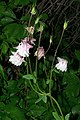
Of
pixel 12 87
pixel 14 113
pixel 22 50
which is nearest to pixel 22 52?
pixel 22 50

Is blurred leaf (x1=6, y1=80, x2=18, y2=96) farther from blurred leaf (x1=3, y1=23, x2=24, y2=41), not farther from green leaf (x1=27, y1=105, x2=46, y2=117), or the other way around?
blurred leaf (x1=3, y1=23, x2=24, y2=41)

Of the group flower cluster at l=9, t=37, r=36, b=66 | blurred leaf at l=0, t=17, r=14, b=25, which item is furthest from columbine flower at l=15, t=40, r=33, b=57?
blurred leaf at l=0, t=17, r=14, b=25

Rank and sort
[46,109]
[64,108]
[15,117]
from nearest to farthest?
[15,117] < [46,109] < [64,108]

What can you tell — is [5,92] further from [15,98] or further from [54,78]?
[54,78]

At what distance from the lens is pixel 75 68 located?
5.42ft

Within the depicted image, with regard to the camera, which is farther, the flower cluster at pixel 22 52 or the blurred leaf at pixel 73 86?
the blurred leaf at pixel 73 86

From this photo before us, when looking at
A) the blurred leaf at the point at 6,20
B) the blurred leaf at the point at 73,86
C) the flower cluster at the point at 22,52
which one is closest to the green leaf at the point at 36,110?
the blurred leaf at the point at 73,86

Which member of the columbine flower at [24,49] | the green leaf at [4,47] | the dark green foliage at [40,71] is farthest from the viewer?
the green leaf at [4,47]

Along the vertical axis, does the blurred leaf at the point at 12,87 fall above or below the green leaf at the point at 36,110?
above

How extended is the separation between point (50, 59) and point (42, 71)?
0.10 metres

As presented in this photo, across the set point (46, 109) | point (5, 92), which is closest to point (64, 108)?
point (46, 109)

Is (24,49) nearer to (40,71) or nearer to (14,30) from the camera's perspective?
(14,30)

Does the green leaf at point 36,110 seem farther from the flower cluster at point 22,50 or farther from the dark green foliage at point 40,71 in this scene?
the flower cluster at point 22,50

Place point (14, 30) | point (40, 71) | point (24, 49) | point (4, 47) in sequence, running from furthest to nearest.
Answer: point (40, 71) → point (4, 47) → point (14, 30) → point (24, 49)
